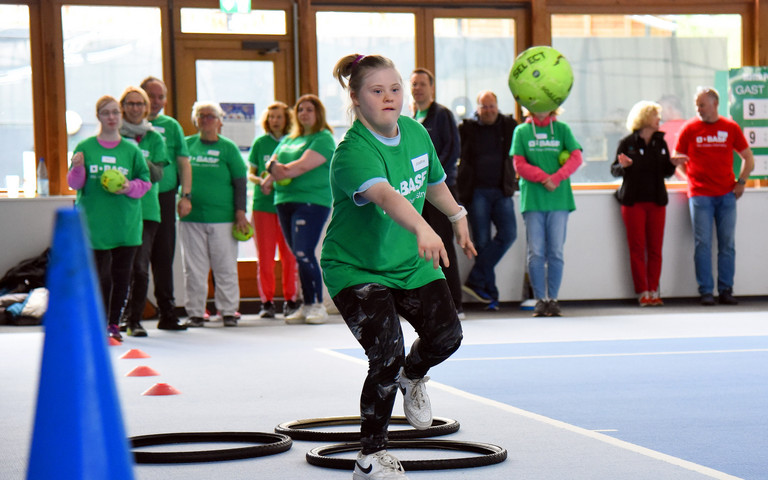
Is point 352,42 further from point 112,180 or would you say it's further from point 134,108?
point 112,180

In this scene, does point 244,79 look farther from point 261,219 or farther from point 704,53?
point 704,53

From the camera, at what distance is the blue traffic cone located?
1.82m

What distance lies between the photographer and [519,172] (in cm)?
902

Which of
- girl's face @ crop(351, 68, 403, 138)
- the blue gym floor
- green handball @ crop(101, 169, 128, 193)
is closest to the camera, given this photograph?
girl's face @ crop(351, 68, 403, 138)

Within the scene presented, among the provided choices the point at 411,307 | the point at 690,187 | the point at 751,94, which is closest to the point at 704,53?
the point at 751,94

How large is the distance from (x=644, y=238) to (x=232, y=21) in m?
4.38

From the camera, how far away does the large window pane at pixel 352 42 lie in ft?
34.7

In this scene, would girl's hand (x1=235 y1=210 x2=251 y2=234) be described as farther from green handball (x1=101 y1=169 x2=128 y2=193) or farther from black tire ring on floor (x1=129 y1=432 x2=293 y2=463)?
black tire ring on floor (x1=129 y1=432 x2=293 y2=463)

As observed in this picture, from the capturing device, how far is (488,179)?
9781mm

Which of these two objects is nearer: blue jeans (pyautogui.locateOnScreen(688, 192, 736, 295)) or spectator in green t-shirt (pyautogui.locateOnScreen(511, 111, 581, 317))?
spectator in green t-shirt (pyautogui.locateOnScreen(511, 111, 581, 317))

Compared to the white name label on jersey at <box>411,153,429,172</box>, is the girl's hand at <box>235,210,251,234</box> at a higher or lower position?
lower

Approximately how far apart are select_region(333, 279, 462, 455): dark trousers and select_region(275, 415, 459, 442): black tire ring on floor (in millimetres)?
565

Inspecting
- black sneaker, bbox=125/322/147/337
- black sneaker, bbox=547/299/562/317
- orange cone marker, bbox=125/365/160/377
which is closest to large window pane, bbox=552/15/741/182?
black sneaker, bbox=547/299/562/317

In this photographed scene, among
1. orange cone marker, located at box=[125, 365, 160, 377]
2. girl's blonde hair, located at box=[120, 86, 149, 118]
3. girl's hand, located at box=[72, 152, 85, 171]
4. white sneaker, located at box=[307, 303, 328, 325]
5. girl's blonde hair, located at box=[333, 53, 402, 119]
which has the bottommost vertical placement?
white sneaker, located at box=[307, 303, 328, 325]
